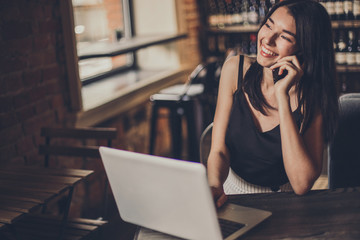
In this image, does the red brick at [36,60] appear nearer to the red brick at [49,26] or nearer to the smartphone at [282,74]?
the red brick at [49,26]

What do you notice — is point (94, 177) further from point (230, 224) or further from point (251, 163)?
point (230, 224)

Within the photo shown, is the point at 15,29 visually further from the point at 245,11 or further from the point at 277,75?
the point at 245,11

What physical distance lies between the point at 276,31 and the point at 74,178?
918 mm

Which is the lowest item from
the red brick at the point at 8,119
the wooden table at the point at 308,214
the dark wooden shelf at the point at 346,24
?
the wooden table at the point at 308,214

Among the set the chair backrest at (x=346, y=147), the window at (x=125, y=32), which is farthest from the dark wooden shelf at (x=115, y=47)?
the chair backrest at (x=346, y=147)

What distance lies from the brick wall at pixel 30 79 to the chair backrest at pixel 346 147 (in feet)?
5.00

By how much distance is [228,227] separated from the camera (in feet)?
3.84

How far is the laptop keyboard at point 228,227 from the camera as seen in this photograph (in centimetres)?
114

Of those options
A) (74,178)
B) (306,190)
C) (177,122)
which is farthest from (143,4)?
(306,190)

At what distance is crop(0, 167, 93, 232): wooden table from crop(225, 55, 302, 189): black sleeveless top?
0.59 metres

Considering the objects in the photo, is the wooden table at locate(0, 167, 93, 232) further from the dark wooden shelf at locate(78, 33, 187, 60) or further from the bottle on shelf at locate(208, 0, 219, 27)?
the bottle on shelf at locate(208, 0, 219, 27)

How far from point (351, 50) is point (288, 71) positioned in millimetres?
2854

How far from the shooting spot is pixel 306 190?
1.39 m

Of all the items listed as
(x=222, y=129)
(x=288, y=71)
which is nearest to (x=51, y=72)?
(x=222, y=129)
